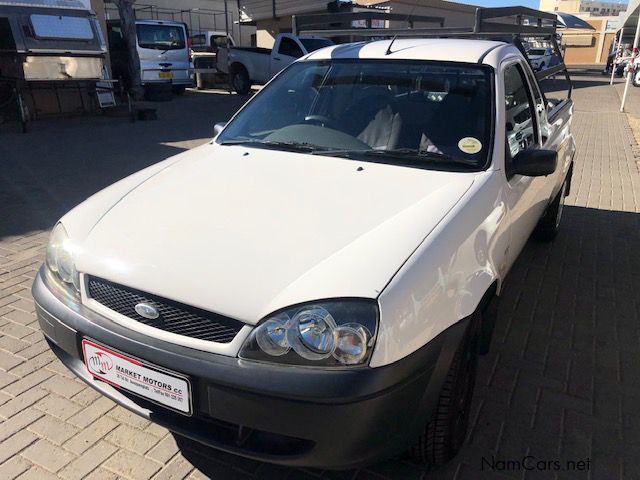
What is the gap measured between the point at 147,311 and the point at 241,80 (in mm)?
17336

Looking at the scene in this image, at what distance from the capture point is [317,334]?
5.68ft

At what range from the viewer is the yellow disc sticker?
2.65m

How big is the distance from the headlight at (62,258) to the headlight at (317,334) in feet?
2.78

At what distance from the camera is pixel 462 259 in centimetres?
208

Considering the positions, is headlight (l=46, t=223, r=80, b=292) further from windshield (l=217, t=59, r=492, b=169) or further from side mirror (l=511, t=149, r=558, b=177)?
side mirror (l=511, t=149, r=558, b=177)

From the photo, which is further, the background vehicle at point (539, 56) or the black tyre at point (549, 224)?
the background vehicle at point (539, 56)

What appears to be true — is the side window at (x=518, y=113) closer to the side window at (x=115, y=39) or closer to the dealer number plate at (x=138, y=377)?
the dealer number plate at (x=138, y=377)

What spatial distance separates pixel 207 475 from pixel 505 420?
1.41 meters

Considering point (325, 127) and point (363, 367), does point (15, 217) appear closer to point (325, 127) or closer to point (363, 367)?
point (325, 127)

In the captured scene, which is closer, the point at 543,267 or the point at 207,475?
the point at 207,475

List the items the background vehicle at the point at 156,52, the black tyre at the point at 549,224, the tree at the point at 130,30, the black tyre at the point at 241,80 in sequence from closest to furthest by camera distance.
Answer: the black tyre at the point at 549,224 → the tree at the point at 130,30 → the background vehicle at the point at 156,52 → the black tyre at the point at 241,80

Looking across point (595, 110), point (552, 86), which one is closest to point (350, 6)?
point (595, 110)

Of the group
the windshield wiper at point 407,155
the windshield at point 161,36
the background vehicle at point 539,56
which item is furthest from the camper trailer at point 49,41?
the windshield wiper at point 407,155

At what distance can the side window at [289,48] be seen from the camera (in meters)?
15.9
